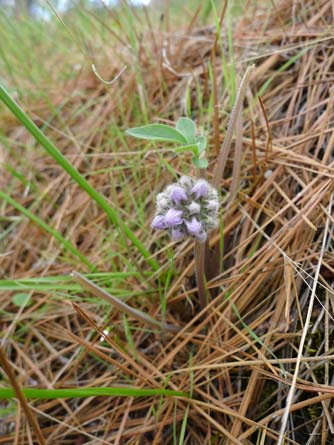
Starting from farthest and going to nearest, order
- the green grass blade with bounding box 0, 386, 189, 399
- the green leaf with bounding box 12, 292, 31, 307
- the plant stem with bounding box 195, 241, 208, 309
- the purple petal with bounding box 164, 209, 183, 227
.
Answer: the green leaf with bounding box 12, 292, 31, 307, the plant stem with bounding box 195, 241, 208, 309, the purple petal with bounding box 164, 209, 183, 227, the green grass blade with bounding box 0, 386, 189, 399

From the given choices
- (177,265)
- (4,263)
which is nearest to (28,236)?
(4,263)

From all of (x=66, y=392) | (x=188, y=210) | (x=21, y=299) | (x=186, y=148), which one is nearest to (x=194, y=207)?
(x=188, y=210)

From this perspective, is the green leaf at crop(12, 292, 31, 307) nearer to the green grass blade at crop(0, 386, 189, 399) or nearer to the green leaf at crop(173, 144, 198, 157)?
the green grass blade at crop(0, 386, 189, 399)

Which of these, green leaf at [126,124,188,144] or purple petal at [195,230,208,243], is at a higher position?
green leaf at [126,124,188,144]

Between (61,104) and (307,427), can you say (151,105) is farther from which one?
(307,427)

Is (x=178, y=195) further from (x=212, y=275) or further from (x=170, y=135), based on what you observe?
(x=212, y=275)

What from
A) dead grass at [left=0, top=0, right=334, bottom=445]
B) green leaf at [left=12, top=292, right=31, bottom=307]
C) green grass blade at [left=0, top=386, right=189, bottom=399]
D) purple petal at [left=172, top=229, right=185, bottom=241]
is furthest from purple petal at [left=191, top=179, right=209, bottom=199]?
green leaf at [left=12, top=292, right=31, bottom=307]

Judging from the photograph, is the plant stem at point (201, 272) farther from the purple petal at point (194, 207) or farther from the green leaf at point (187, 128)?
the green leaf at point (187, 128)
